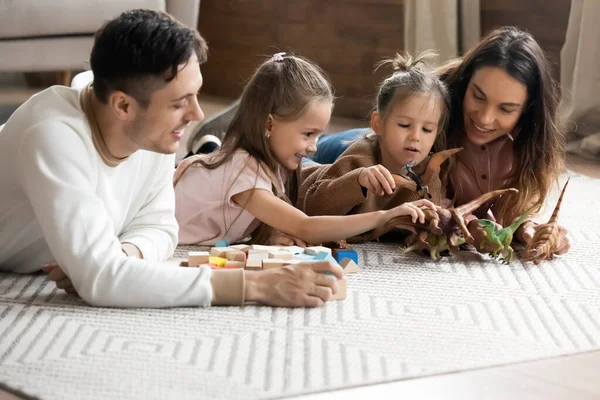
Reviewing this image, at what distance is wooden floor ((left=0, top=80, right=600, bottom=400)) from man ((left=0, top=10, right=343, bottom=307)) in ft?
1.02

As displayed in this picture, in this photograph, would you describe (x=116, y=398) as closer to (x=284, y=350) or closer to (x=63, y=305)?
(x=284, y=350)

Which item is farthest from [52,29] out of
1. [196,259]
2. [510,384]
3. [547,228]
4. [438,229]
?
[510,384]

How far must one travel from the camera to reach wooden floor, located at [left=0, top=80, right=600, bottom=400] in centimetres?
131

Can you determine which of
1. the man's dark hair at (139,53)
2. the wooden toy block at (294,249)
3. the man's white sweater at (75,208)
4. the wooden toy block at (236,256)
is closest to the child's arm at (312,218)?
the wooden toy block at (294,249)

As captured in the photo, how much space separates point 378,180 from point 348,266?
8.4 inches

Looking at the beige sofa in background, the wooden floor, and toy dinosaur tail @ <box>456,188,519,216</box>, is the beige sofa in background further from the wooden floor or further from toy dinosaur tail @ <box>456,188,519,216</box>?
the wooden floor

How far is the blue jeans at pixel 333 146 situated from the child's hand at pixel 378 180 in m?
0.51

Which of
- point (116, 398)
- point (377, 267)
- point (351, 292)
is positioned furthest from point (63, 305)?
point (377, 267)

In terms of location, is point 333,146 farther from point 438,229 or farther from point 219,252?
point 219,252

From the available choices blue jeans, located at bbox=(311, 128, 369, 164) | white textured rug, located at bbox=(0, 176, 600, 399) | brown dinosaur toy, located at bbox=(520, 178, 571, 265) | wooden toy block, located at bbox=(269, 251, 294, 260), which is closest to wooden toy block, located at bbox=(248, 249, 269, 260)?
wooden toy block, located at bbox=(269, 251, 294, 260)

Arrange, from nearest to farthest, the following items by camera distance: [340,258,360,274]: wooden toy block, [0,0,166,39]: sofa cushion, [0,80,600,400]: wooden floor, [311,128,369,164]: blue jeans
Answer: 1. [0,80,600,400]: wooden floor
2. [340,258,360,274]: wooden toy block
3. [311,128,369,164]: blue jeans
4. [0,0,166,39]: sofa cushion

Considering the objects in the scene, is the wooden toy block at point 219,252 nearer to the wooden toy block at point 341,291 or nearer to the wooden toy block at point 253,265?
the wooden toy block at point 253,265

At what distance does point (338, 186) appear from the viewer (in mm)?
2051

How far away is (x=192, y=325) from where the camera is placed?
4.99 ft
